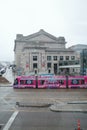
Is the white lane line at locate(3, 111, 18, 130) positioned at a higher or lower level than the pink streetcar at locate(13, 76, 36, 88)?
lower

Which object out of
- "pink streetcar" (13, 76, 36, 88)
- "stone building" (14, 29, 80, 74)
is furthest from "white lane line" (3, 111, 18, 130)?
"stone building" (14, 29, 80, 74)

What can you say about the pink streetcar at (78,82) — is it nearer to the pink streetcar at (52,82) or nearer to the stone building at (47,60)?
the pink streetcar at (52,82)

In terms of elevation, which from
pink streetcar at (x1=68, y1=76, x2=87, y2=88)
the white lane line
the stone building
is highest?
the stone building

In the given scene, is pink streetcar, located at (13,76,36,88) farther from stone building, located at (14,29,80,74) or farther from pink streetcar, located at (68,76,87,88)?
stone building, located at (14,29,80,74)

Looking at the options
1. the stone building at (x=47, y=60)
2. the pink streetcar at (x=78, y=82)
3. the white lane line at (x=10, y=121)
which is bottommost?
the white lane line at (x=10, y=121)

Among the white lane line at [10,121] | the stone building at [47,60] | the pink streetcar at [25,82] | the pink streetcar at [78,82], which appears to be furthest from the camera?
the stone building at [47,60]

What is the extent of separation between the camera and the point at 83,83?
4694 centimetres

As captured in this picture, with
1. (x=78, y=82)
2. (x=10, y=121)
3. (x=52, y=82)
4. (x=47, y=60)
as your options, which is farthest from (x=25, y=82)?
(x=47, y=60)

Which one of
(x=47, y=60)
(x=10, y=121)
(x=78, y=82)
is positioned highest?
(x=47, y=60)

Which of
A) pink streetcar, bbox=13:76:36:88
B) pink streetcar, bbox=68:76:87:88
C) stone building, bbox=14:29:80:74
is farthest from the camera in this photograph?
stone building, bbox=14:29:80:74

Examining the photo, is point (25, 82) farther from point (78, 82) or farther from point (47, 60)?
point (47, 60)

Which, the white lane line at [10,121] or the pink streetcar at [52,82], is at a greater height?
the pink streetcar at [52,82]

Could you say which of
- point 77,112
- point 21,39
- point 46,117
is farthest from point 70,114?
point 21,39

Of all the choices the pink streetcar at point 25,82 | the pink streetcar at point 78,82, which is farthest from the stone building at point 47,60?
the pink streetcar at point 78,82
